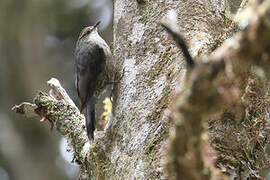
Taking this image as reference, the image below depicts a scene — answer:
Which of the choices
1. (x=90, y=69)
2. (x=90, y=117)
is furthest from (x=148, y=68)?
(x=90, y=69)

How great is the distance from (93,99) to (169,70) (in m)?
1.50

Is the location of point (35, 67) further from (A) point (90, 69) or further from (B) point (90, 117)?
(B) point (90, 117)

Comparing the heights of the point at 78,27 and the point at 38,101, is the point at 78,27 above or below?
below

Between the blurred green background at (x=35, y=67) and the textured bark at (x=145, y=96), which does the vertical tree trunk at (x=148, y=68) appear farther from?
the blurred green background at (x=35, y=67)

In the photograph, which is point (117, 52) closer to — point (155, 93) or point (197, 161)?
point (155, 93)

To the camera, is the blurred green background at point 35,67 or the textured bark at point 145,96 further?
the blurred green background at point 35,67

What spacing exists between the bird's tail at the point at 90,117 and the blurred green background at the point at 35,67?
256cm

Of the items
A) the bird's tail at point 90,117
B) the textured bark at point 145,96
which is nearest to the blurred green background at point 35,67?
the bird's tail at point 90,117

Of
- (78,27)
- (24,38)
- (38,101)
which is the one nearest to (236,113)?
(38,101)

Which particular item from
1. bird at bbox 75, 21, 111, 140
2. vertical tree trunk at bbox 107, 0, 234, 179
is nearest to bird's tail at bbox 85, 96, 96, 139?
bird at bbox 75, 21, 111, 140

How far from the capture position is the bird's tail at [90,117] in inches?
124

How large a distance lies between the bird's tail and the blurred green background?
2560 millimetres

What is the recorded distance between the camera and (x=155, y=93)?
8.94 feet

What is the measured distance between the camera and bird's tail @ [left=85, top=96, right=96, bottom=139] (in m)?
3.14
